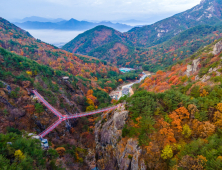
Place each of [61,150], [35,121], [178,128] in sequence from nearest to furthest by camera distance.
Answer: [178,128] < [61,150] < [35,121]

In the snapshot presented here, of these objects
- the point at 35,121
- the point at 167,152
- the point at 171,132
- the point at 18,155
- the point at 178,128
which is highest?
the point at 18,155

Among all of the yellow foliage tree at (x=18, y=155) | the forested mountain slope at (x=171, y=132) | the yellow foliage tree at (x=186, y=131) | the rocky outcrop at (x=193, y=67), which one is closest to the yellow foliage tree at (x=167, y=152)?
the forested mountain slope at (x=171, y=132)

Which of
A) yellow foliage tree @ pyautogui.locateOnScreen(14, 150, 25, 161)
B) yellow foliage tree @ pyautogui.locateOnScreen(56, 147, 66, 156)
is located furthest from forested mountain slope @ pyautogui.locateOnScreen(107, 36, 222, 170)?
yellow foliage tree @ pyautogui.locateOnScreen(14, 150, 25, 161)

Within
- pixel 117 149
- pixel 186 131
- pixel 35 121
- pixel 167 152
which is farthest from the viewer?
pixel 35 121

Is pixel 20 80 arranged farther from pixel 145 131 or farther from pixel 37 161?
pixel 145 131

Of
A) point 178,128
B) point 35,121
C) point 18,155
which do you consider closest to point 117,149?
point 178,128

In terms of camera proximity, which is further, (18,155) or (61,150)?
(61,150)

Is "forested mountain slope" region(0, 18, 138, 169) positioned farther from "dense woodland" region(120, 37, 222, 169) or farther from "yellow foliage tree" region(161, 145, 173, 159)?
"yellow foliage tree" region(161, 145, 173, 159)

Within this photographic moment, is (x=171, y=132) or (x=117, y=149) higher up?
(x=171, y=132)

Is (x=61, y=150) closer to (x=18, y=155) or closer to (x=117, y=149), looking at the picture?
(x=117, y=149)
